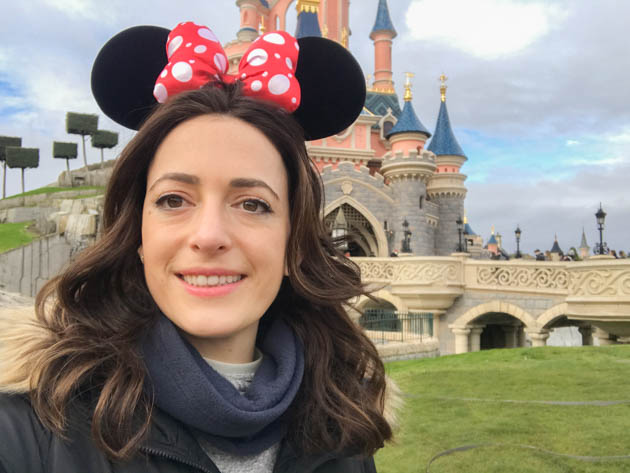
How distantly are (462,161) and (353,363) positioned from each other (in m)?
28.8

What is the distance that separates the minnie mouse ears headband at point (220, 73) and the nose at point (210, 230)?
420mm

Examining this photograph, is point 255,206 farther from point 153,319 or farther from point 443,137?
point 443,137

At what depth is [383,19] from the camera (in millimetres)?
35125

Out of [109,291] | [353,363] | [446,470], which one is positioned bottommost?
[446,470]

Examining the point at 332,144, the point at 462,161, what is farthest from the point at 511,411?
the point at 462,161

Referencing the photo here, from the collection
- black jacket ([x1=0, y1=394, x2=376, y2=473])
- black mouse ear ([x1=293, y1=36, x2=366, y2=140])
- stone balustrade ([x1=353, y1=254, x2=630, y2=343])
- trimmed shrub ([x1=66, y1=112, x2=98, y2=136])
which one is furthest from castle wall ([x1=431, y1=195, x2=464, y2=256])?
black jacket ([x1=0, y1=394, x2=376, y2=473])

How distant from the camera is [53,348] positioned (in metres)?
1.24

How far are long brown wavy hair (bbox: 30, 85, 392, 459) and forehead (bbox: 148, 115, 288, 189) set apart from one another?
0.11 feet

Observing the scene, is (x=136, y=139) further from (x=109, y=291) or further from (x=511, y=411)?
(x=511, y=411)

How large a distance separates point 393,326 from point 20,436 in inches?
574

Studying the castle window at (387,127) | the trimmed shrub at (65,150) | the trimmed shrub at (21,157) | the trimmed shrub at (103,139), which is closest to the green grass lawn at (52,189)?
the trimmed shrub at (21,157)

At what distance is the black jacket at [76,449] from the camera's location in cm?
106

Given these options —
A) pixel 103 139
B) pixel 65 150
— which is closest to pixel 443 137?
Answer: pixel 103 139

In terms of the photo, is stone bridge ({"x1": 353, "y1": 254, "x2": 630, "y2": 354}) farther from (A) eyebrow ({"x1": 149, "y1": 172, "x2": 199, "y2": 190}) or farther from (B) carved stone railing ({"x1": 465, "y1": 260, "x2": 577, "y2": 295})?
(A) eyebrow ({"x1": 149, "y1": 172, "x2": 199, "y2": 190})
